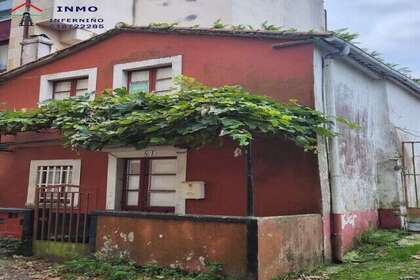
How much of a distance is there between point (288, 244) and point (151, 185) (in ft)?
13.1

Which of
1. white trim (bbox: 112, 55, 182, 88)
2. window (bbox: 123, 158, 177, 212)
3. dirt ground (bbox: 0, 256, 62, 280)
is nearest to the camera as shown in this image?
dirt ground (bbox: 0, 256, 62, 280)

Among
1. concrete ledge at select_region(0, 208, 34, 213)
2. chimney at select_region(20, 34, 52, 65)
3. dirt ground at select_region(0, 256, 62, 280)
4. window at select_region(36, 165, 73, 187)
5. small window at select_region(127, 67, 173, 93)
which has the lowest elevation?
dirt ground at select_region(0, 256, 62, 280)

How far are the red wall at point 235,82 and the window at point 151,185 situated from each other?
568 mm

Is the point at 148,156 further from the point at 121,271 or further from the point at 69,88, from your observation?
the point at 69,88

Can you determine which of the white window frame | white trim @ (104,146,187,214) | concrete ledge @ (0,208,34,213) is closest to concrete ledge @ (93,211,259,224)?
white trim @ (104,146,187,214)

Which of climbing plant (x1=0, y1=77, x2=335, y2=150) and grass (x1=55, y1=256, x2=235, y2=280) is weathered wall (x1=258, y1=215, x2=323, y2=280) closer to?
grass (x1=55, y1=256, x2=235, y2=280)

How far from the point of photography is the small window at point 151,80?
10617 mm

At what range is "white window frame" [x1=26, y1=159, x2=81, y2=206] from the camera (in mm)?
11070

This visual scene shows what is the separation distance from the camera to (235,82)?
9672mm

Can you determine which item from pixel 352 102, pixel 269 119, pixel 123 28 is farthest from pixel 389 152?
pixel 123 28

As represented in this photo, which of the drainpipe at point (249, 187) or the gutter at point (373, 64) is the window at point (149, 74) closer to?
the gutter at point (373, 64)

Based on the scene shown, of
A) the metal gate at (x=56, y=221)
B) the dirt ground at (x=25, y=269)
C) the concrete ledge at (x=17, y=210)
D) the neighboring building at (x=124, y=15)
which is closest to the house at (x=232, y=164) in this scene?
the metal gate at (x=56, y=221)

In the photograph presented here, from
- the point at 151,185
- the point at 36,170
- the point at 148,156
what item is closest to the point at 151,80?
the point at 148,156

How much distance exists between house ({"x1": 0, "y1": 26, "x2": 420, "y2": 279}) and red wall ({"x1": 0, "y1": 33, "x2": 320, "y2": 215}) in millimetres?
23
